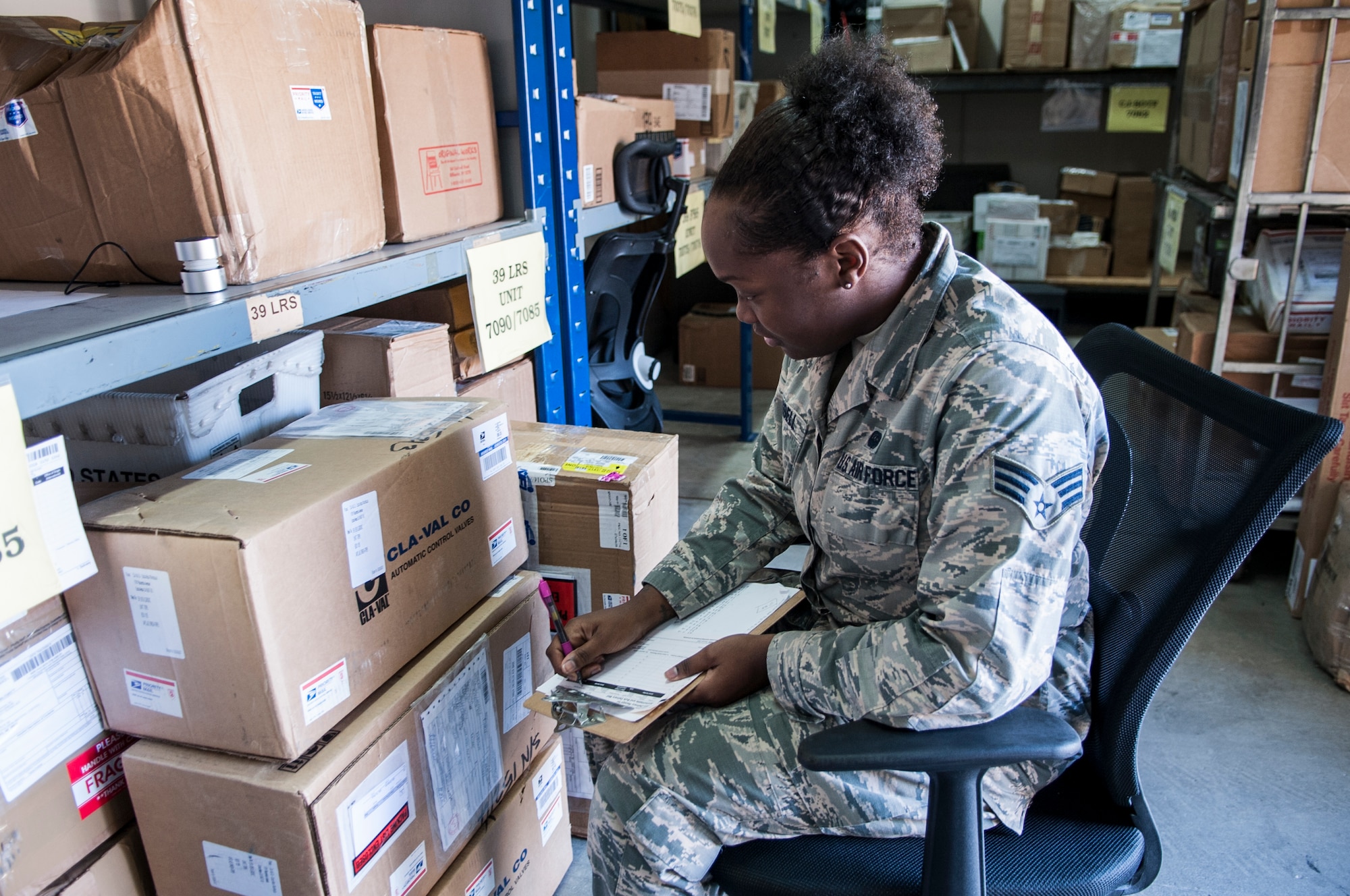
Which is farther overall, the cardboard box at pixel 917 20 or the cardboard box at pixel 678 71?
the cardboard box at pixel 917 20

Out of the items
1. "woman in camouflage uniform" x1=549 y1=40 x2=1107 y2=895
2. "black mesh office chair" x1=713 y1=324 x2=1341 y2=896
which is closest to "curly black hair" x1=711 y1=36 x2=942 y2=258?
"woman in camouflage uniform" x1=549 y1=40 x2=1107 y2=895

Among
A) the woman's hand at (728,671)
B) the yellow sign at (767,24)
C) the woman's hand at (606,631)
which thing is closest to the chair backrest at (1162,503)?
the woman's hand at (728,671)

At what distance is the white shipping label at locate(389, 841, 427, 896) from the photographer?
0.99m

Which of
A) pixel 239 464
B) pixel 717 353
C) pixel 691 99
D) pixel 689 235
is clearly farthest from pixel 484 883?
pixel 717 353

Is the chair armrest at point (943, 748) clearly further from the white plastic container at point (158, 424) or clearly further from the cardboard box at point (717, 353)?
the cardboard box at point (717, 353)

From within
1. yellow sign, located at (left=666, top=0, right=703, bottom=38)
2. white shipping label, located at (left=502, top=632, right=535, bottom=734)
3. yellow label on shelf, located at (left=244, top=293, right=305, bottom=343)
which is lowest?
white shipping label, located at (left=502, top=632, right=535, bottom=734)

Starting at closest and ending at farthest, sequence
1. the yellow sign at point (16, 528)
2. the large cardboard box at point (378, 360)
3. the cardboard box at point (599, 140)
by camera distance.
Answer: the yellow sign at point (16, 528) → the large cardboard box at point (378, 360) → the cardboard box at point (599, 140)

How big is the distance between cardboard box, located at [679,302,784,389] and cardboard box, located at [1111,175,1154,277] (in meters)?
1.79

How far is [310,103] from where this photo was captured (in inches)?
41.4

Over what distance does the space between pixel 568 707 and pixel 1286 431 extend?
0.78m

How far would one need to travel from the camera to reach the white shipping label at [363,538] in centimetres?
90

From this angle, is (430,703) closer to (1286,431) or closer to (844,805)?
(844,805)

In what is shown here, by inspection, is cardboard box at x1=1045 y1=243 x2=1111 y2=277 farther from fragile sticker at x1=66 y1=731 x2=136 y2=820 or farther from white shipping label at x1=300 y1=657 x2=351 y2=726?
fragile sticker at x1=66 y1=731 x2=136 y2=820

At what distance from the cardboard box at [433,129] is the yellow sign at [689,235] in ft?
3.17
